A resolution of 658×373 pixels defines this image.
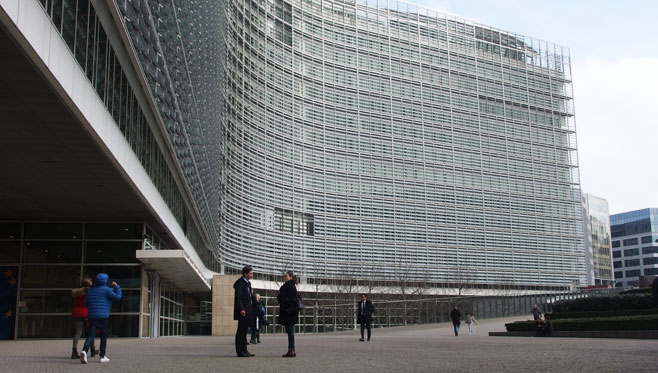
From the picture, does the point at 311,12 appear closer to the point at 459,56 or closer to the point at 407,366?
the point at 459,56

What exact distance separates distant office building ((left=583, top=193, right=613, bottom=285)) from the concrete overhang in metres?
115

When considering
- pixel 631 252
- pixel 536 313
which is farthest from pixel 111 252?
pixel 631 252

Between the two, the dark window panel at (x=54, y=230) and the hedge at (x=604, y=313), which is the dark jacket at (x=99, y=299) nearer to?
the dark window panel at (x=54, y=230)

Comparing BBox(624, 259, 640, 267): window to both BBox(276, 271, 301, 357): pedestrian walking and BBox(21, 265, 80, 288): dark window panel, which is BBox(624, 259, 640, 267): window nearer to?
BBox(21, 265, 80, 288): dark window panel

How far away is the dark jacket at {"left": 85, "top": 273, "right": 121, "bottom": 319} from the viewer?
13.9 metres

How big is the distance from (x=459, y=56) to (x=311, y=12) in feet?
74.7

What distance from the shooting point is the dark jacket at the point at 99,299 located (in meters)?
13.9

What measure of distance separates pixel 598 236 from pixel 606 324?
13228 centimetres

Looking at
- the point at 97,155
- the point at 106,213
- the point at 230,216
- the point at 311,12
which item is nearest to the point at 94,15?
the point at 97,155

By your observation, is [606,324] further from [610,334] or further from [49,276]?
[49,276]

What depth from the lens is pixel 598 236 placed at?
150 metres

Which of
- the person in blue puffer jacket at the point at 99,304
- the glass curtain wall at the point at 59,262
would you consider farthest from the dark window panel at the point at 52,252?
the person in blue puffer jacket at the point at 99,304

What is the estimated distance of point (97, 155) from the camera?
1928 cm

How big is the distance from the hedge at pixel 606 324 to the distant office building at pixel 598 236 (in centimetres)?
12098
